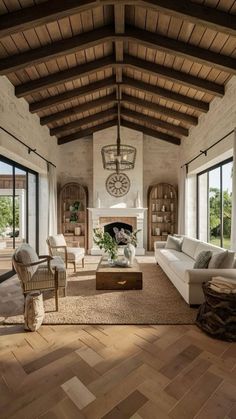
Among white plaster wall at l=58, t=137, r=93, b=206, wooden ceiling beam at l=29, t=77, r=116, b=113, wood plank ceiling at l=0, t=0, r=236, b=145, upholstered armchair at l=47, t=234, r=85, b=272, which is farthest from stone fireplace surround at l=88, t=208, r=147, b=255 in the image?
wood plank ceiling at l=0, t=0, r=236, b=145

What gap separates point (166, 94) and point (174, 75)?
0.76 meters

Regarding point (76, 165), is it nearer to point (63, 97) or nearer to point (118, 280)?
point (63, 97)

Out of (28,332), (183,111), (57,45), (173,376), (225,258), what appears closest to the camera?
(173,376)

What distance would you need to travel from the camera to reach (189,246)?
16.2 ft

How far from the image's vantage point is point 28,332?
2596mm

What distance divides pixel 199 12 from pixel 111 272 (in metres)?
3.62

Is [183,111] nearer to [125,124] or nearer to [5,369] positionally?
[125,124]

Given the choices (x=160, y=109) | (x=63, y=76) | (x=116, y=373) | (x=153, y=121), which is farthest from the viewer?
(x=153, y=121)

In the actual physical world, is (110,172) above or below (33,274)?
above

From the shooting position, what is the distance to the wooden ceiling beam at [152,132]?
24.0 ft

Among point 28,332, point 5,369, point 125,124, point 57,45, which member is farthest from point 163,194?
point 5,369

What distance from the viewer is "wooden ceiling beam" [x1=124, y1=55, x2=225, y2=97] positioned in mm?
4211

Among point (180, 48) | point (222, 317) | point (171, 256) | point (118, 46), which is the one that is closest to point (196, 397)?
point (222, 317)

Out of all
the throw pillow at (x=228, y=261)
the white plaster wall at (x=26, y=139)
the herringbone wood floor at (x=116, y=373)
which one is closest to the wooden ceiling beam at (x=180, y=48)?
the white plaster wall at (x=26, y=139)
